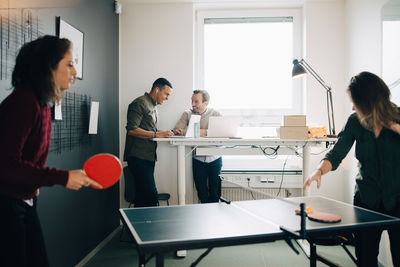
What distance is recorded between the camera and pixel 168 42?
4.18 meters

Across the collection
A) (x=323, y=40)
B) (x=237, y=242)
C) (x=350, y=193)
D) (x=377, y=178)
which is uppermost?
(x=323, y=40)

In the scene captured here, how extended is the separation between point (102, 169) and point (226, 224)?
62 cm

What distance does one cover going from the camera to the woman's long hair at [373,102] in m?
1.88

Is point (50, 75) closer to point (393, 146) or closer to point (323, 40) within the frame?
point (393, 146)

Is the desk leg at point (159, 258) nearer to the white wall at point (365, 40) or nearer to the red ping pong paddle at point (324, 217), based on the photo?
the red ping pong paddle at point (324, 217)

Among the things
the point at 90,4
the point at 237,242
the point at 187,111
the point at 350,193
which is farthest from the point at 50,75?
the point at 350,193

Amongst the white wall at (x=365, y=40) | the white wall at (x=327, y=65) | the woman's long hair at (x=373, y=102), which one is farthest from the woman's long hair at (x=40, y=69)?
the white wall at (x=327, y=65)

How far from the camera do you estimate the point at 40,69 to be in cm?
136

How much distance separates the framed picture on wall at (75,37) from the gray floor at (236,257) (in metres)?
1.68

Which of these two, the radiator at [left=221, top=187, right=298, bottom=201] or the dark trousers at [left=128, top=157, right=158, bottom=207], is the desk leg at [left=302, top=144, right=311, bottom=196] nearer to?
the radiator at [left=221, top=187, right=298, bottom=201]

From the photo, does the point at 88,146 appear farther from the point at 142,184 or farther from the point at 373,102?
the point at 373,102

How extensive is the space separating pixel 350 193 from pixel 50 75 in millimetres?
3468

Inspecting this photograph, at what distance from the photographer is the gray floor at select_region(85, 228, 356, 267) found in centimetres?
299

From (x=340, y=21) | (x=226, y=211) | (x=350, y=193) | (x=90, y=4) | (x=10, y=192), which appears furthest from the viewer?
(x=340, y=21)
